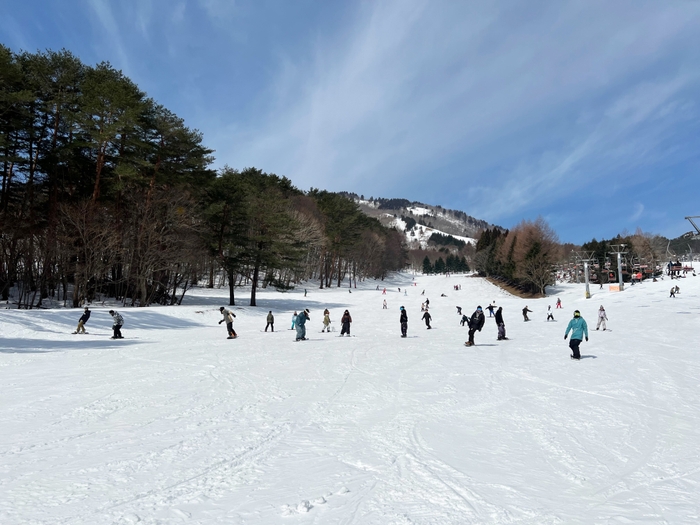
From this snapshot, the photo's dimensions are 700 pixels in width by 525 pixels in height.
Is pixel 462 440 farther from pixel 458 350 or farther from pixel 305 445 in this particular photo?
pixel 458 350

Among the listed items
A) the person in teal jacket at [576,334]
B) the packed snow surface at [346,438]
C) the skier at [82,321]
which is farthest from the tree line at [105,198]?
the person in teal jacket at [576,334]

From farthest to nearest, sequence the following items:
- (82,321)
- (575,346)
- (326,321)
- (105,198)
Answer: (105,198)
(326,321)
(82,321)
(575,346)

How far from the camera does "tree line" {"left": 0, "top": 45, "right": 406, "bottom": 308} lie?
2658 centimetres

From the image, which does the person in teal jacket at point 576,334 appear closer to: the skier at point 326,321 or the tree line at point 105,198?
the skier at point 326,321

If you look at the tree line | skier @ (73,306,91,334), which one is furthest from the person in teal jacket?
the tree line

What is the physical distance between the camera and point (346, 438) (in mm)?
6066

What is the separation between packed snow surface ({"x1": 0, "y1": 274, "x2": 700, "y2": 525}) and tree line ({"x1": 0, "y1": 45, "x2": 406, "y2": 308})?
15756 millimetres

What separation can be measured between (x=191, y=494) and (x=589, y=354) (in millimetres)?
14727

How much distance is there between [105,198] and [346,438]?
3083 centimetres

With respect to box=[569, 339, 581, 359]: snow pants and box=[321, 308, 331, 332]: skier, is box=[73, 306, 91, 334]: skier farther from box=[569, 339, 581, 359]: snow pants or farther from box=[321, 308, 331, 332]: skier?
box=[569, 339, 581, 359]: snow pants

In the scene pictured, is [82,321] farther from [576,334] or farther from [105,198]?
[576,334]

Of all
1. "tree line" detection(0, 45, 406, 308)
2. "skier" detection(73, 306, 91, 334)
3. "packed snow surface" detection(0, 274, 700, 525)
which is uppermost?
"tree line" detection(0, 45, 406, 308)

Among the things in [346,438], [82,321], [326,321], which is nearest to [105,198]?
[82,321]

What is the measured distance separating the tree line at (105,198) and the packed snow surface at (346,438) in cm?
1576
